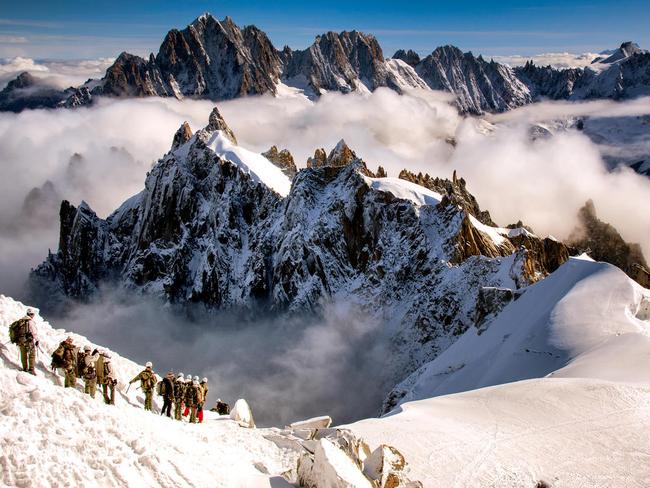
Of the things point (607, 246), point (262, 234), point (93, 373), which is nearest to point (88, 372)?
point (93, 373)

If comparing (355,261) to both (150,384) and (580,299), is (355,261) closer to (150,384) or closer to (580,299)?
(580,299)

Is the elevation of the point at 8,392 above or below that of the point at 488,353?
above

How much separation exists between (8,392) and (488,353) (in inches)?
2023

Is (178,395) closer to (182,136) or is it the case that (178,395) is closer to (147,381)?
(147,381)

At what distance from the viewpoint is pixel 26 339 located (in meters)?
24.8

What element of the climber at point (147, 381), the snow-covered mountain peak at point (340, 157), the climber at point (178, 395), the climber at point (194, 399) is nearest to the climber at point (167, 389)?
the climber at point (178, 395)

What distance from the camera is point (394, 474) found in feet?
75.6

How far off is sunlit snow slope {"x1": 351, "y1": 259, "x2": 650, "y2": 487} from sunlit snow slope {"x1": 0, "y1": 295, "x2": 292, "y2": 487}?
785cm

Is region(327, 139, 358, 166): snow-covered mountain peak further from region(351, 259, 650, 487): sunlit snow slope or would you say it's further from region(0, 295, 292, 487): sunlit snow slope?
region(0, 295, 292, 487): sunlit snow slope

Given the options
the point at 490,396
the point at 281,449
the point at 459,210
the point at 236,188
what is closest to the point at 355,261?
the point at 459,210

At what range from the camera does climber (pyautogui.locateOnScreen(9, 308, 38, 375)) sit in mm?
24609

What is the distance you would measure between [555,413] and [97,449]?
23.6 m

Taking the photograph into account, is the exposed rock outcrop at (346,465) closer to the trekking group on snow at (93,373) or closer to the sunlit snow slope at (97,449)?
the sunlit snow slope at (97,449)

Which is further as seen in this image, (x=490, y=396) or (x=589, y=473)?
(x=490, y=396)
